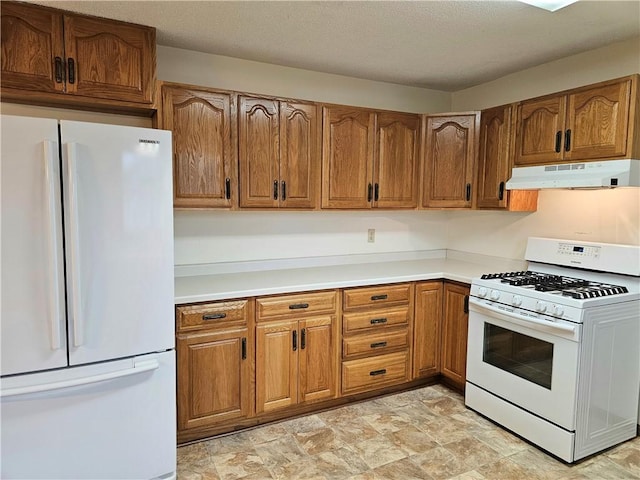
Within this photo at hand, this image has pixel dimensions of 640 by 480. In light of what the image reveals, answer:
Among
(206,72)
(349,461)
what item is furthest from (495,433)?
(206,72)

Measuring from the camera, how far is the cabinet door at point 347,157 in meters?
2.95

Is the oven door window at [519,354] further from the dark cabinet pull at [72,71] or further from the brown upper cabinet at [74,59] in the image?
the dark cabinet pull at [72,71]

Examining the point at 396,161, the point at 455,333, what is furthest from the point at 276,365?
the point at 396,161

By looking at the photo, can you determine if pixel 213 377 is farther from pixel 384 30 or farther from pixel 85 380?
pixel 384 30

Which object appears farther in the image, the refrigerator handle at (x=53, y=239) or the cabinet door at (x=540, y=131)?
the cabinet door at (x=540, y=131)

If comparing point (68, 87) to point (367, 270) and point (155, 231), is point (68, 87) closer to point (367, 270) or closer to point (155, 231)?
point (155, 231)

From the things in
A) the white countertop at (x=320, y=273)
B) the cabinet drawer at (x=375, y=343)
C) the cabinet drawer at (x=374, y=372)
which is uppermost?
the white countertop at (x=320, y=273)

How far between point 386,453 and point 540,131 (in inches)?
89.1

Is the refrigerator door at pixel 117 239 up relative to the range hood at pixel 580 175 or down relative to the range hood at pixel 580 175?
down

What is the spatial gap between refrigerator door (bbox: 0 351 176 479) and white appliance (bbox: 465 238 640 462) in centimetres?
198

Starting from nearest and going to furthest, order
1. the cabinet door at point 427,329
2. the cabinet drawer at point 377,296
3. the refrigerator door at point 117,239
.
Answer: the refrigerator door at point 117,239
the cabinet drawer at point 377,296
the cabinet door at point 427,329

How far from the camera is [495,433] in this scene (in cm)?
261

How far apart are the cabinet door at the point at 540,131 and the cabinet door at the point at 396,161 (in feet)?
2.50

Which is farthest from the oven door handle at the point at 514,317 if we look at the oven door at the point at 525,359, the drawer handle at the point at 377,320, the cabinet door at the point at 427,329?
the drawer handle at the point at 377,320
